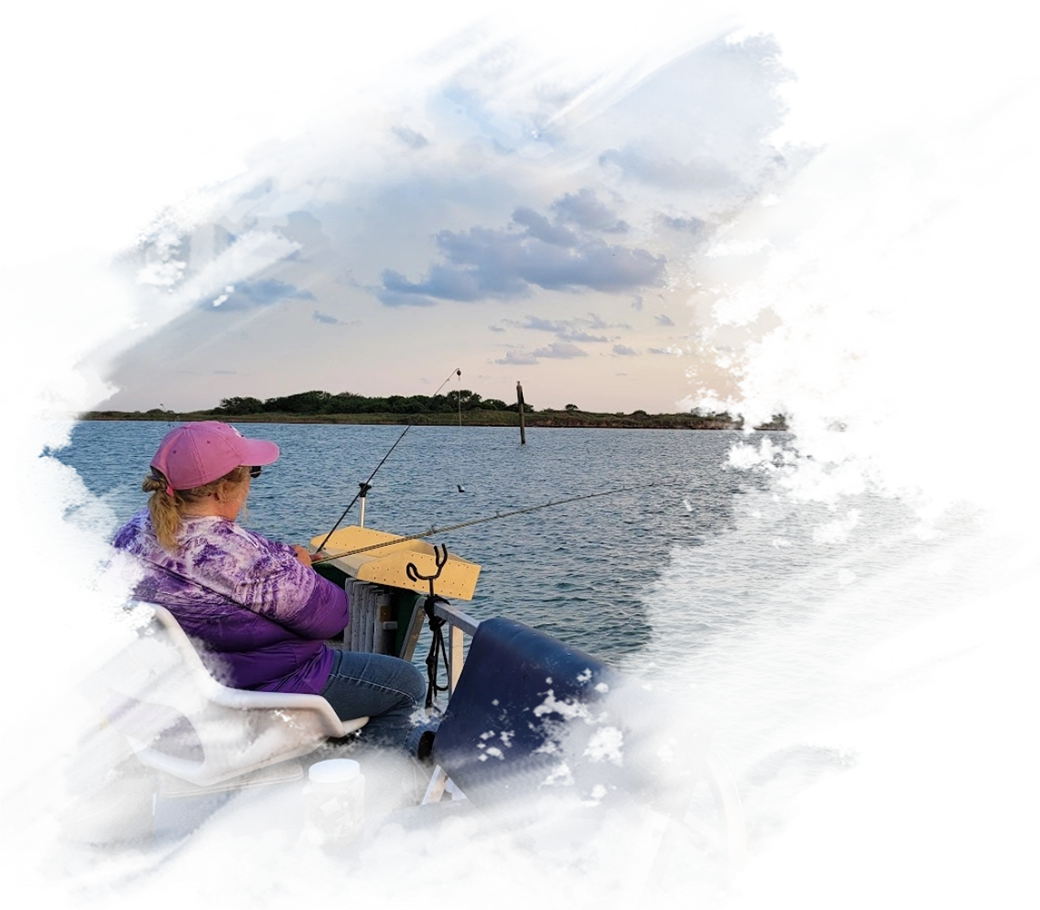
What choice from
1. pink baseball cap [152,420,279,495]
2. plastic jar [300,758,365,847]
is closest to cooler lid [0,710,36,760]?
pink baseball cap [152,420,279,495]

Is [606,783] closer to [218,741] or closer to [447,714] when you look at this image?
[447,714]

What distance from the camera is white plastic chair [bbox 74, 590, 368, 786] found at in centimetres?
232

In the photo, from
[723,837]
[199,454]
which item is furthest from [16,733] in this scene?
[723,837]

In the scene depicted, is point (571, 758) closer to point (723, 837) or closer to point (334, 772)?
point (723, 837)

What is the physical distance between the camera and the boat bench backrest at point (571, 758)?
1.62 m

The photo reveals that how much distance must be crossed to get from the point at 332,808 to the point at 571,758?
25.7 inches

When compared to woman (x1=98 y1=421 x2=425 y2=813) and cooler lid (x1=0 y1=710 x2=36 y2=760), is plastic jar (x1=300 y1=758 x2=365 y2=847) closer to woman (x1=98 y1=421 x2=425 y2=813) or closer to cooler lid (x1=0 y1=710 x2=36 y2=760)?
woman (x1=98 y1=421 x2=425 y2=813)

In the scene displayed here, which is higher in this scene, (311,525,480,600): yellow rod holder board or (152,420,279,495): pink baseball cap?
(152,420,279,495): pink baseball cap

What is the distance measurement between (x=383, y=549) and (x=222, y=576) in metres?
2.14

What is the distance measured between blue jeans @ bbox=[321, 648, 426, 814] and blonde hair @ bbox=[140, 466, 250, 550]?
686 mm

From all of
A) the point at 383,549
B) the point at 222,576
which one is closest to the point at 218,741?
the point at 222,576

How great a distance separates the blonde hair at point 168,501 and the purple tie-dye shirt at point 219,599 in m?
0.03

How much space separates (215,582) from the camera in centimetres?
242

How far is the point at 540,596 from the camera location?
1434 centimetres
